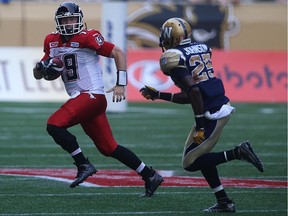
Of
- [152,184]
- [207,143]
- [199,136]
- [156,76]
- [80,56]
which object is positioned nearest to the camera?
[199,136]

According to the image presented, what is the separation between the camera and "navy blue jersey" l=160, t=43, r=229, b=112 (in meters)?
6.84

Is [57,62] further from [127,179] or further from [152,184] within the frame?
[127,179]

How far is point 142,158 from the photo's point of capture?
10.1 m

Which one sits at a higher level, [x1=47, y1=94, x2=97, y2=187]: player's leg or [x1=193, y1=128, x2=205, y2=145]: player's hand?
[x1=193, y1=128, x2=205, y2=145]: player's hand

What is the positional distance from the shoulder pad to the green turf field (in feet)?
3.47

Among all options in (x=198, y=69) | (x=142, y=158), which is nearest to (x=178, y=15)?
(x=142, y=158)

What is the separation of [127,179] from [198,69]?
6.72 ft

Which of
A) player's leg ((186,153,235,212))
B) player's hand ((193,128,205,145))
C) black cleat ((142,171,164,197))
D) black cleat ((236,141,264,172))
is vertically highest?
player's hand ((193,128,205,145))

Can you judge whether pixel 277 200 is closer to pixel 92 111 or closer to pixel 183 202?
pixel 183 202

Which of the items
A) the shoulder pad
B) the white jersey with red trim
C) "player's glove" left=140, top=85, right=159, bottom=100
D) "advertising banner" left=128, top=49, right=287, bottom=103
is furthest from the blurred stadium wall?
the shoulder pad

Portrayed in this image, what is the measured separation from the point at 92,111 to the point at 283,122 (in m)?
7.04

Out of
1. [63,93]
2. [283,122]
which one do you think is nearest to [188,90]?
[283,122]

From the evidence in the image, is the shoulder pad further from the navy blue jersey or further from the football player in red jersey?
the football player in red jersey

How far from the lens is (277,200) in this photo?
7457mm
